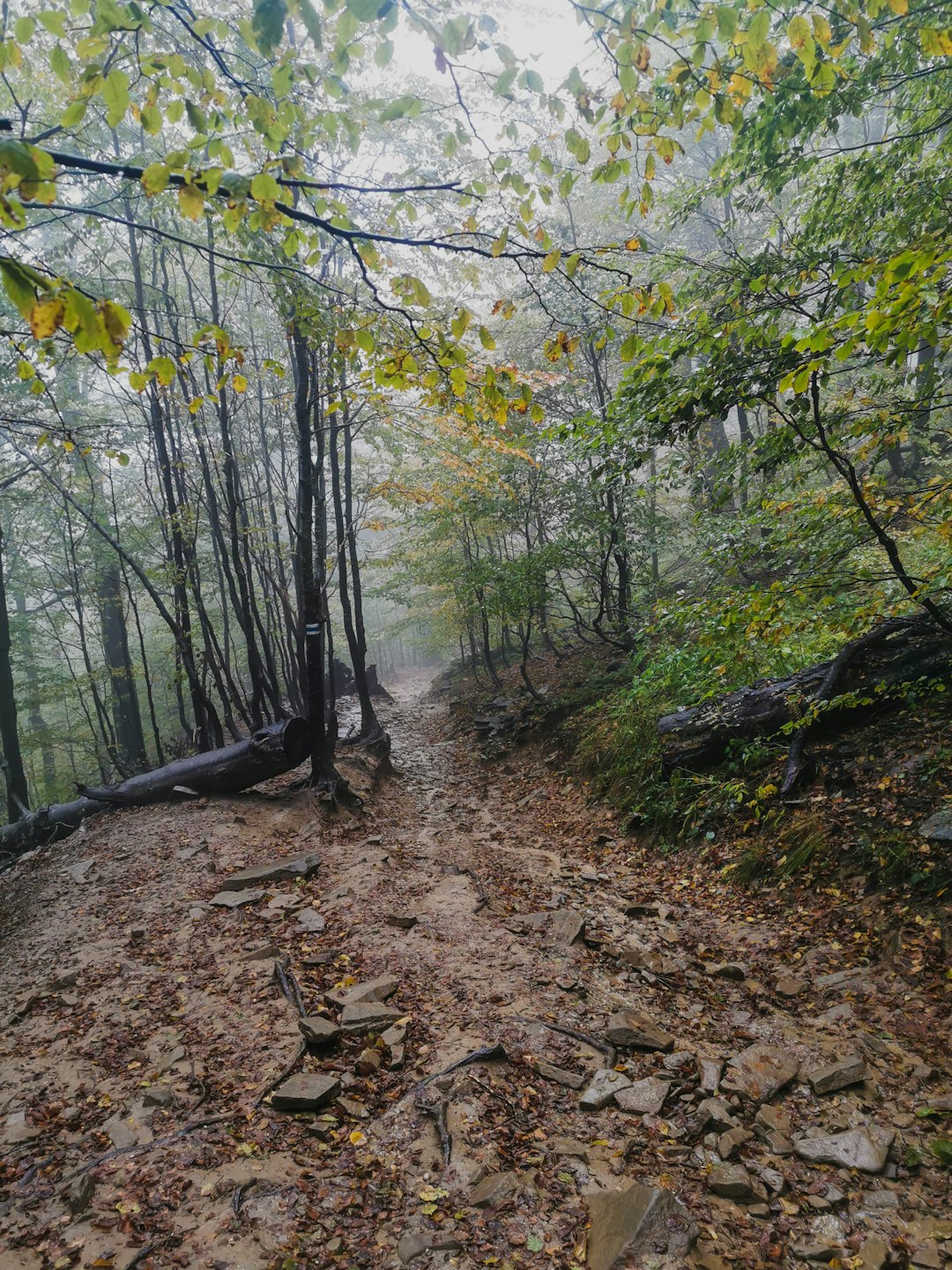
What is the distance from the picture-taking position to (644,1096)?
121 inches

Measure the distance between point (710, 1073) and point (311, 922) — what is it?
10.4ft

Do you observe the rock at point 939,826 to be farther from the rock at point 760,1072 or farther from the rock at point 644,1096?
the rock at point 644,1096

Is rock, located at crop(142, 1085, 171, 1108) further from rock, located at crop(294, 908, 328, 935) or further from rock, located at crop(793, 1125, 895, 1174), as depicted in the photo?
rock, located at crop(793, 1125, 895, 1174)

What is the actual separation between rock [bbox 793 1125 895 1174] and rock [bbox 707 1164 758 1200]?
0.31 metres

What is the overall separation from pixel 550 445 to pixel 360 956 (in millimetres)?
9930

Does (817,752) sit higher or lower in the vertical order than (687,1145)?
higher

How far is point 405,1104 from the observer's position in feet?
10.0

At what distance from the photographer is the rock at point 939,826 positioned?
4.09 metres

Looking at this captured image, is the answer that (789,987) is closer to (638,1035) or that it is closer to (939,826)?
(638,1035)

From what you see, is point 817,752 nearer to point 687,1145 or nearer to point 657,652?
point 657,652

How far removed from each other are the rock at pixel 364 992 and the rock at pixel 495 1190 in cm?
145

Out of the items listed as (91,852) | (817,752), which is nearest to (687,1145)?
(817,752)

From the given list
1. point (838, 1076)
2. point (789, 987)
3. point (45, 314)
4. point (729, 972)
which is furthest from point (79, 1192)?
point (789, 987)

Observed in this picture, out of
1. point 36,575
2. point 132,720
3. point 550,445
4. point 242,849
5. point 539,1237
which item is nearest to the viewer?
point 539,1237
